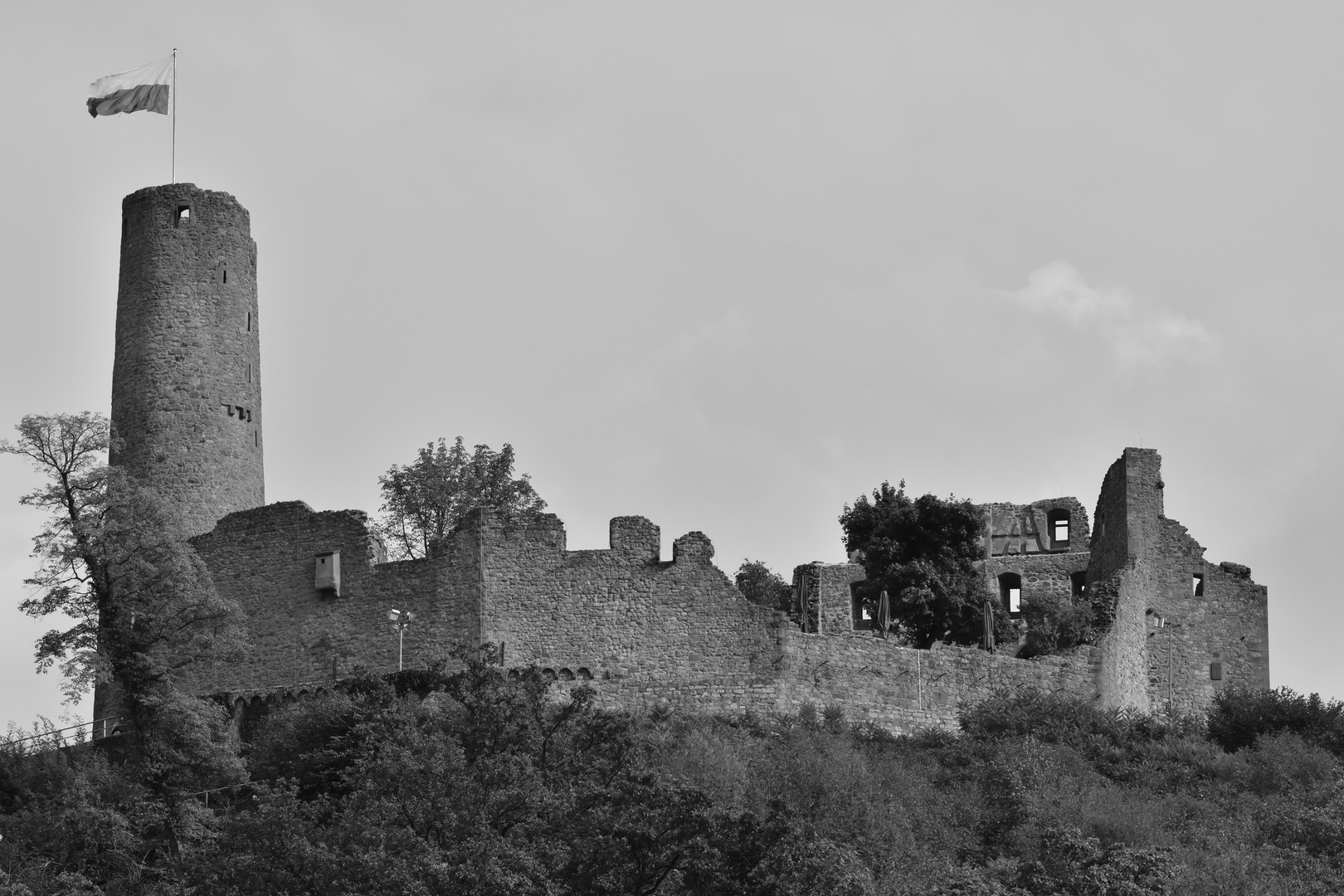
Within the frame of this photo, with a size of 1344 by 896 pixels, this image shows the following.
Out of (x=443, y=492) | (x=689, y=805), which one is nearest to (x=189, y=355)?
(x=443, y=492)

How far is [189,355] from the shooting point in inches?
2069

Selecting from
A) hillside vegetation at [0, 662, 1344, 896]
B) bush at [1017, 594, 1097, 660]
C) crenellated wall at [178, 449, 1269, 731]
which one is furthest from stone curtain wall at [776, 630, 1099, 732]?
bush at [1017, 594, 1097, 660]

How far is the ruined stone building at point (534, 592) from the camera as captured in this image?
47.2 metres

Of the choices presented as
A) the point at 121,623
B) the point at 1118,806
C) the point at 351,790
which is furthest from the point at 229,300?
the point at 1118,806

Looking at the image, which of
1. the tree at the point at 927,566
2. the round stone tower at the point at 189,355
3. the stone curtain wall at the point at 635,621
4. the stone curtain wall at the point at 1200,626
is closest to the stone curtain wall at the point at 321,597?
the stone curtain wall at the point at 635,621

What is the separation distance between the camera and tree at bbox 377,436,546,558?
5550 cm

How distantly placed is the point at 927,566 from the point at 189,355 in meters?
15.3

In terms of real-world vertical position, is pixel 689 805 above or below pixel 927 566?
below

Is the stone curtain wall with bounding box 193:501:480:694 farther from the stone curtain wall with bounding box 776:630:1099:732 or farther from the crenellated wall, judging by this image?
the stone curtain wall with bounding box 776:630:1099:732

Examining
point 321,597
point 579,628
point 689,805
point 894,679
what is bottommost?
point 689,805

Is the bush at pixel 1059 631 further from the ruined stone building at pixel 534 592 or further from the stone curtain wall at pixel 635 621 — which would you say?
the stone curtain wall at pixel 635 621

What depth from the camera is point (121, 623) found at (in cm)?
→ 4506

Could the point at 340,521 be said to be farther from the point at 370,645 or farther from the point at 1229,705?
the point at 1229,705

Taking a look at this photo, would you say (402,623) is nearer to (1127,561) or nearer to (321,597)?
(321,597)
